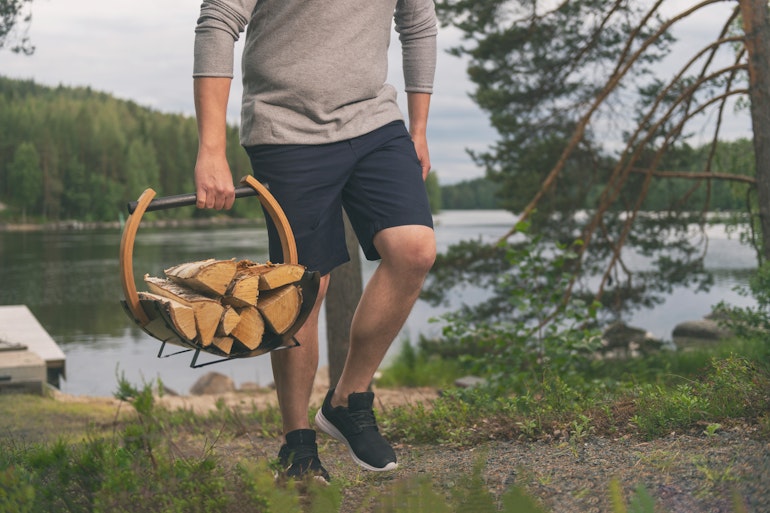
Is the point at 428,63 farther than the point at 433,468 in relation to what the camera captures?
Yes

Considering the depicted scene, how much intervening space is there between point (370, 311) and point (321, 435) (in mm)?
1531

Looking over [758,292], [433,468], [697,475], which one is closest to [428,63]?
[433,468]

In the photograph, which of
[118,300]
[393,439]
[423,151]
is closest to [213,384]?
[118,300]

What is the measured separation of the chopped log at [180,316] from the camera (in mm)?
2242

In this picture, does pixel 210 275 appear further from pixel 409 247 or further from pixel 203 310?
pixel 409 247

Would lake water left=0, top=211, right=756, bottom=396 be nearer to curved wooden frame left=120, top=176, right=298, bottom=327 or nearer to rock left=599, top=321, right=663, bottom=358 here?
rock left=599, top=321, right=663, bottom=358

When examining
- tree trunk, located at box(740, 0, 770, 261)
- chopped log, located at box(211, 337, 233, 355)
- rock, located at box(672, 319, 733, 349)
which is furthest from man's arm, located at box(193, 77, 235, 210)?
rock, located at box(672, 319, 733, 349)

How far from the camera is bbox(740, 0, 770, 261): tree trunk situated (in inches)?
285

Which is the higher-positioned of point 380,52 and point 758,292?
point 380,52

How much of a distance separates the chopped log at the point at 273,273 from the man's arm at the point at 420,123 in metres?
0.86

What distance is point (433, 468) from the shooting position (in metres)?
2.97

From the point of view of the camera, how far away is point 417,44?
3182 mm

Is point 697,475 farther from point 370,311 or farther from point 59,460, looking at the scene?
point 59,460

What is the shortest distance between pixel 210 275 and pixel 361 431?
0.84m
